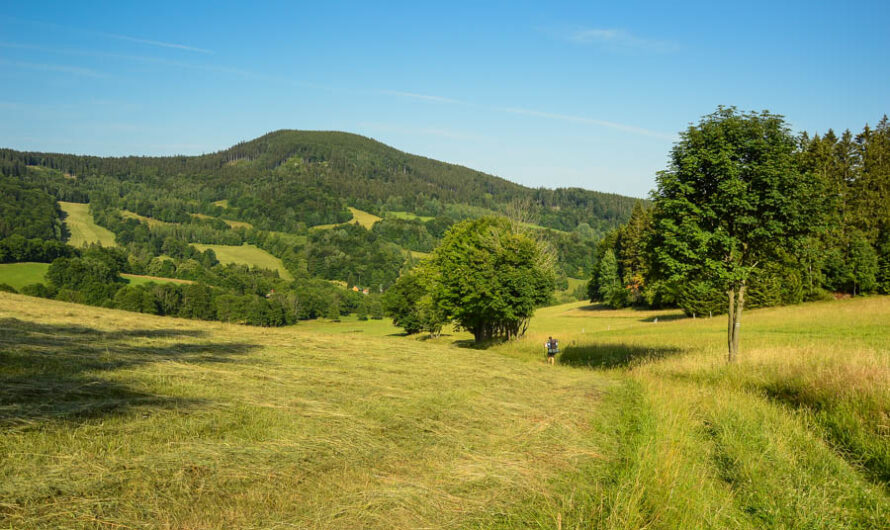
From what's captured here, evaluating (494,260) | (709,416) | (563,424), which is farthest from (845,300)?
(563,424)

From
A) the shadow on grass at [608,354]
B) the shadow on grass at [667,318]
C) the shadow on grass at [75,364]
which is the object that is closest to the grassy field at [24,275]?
the shadow on grass at [608,354]

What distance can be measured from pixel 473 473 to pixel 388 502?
1.29m

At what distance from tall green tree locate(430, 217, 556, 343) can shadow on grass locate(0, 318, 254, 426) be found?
24514mm

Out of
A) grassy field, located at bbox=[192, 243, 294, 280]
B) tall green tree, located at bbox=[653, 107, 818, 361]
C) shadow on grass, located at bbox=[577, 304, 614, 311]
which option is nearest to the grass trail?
tall green tree, located at bbox=[653, 107, 818, 361]

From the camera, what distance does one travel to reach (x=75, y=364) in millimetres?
8266

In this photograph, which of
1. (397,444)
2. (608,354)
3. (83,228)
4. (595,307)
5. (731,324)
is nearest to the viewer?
(397,444)

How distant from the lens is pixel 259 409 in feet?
23.1

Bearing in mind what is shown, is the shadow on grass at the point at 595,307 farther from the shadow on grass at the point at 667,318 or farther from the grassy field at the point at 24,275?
the grassy field at the point at 24,275

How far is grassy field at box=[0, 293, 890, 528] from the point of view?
14.1 ft

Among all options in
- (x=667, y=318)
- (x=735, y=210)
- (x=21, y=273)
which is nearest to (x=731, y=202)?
(x=735, y=210)

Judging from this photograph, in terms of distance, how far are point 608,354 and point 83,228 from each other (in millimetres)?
191282

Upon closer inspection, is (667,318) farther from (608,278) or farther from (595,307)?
(595,307)

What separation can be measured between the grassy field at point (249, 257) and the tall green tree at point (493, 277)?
374 ft

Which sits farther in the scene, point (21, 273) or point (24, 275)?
point (21, 273)
